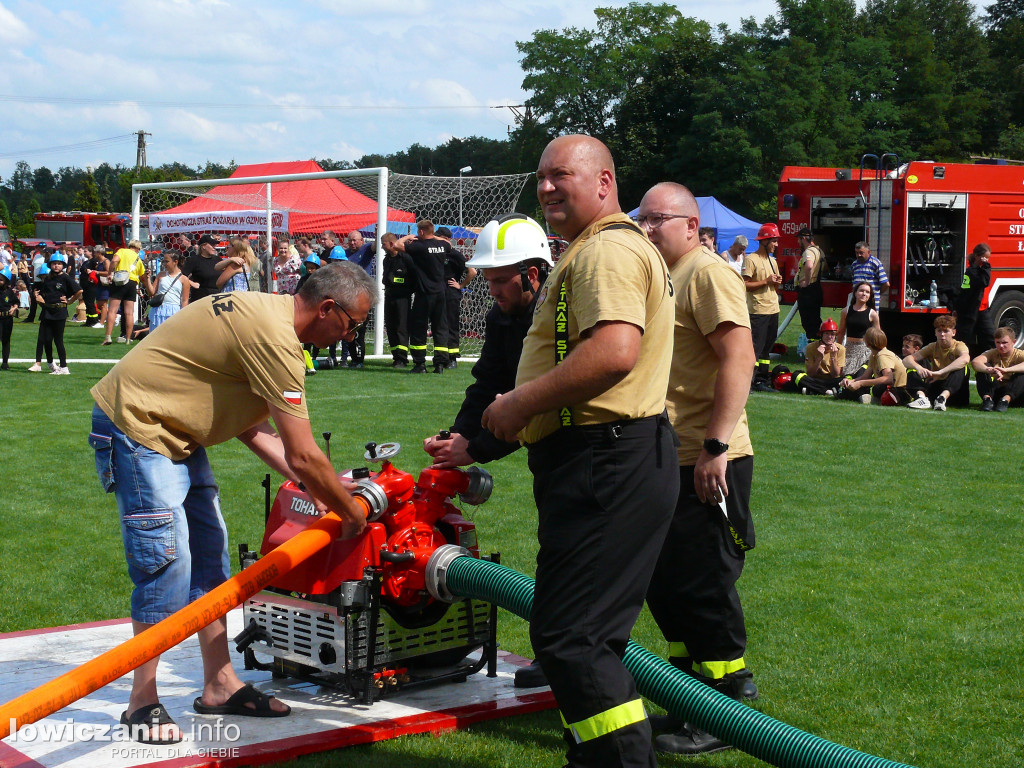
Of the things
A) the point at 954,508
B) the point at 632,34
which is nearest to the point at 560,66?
the point at 632,34

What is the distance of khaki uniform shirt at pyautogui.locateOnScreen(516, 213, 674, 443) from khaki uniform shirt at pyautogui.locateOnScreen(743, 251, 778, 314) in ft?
37.9

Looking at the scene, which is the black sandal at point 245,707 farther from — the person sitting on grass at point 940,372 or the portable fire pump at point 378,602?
the person sitting on grass at point 940,372

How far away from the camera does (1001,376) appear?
13133 millimetres

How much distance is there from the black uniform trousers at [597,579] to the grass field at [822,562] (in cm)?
96

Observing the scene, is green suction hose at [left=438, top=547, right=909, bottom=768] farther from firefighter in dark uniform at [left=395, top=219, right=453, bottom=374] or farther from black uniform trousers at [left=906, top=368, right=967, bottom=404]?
firefighter in dark uniform at [left=395, top=219, right=453, bottom=374]

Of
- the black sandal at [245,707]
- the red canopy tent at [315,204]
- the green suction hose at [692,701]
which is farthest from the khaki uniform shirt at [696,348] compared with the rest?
the red canopy tent at [315,204]

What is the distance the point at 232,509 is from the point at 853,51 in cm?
6164

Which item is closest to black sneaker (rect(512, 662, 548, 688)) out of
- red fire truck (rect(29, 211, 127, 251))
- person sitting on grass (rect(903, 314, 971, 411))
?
person sitting on grass (rect(903, 314, 971, 411))

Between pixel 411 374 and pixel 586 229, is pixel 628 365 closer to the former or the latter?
pixel 586 229

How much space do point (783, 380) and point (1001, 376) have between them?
9.01ft

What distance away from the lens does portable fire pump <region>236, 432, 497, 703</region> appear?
4.10m

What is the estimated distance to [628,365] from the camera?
9.21 feet

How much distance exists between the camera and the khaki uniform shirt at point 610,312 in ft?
9.30

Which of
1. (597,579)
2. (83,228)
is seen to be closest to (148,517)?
(597,579)
